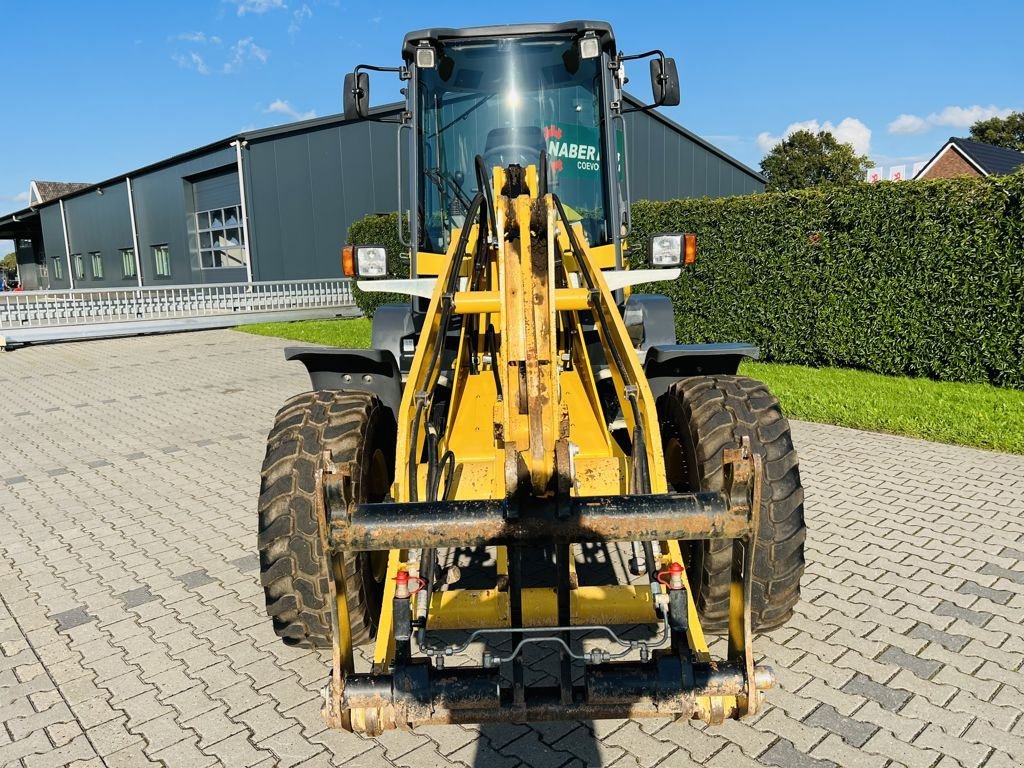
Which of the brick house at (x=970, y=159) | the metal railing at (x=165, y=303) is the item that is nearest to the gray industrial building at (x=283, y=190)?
the metal railing at (x=165, y=303)

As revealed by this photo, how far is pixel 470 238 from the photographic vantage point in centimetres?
355

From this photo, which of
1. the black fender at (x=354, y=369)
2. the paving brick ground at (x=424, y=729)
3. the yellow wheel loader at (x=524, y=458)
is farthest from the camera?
the black fender at (x=354, y=369)

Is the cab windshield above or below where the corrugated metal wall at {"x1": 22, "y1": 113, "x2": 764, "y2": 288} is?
below

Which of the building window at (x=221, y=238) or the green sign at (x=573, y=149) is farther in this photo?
the building window at (x=221, y=238)

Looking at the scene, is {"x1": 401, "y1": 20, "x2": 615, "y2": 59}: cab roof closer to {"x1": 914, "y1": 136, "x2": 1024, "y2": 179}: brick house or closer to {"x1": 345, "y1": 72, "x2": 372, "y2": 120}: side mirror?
{"x1": 345, "y1": 72, "x2": 372, "y2": 120}: side mirror

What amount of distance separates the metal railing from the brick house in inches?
913

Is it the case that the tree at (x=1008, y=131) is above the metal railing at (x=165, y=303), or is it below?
above

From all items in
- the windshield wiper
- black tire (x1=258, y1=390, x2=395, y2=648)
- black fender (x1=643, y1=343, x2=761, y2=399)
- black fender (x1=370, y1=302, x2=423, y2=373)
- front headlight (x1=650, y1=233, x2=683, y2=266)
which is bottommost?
black tire (x1=258, y1=390, x2=395, y2=648)

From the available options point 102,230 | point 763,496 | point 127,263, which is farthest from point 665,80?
point 102,230

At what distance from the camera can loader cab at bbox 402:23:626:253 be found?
4.54m

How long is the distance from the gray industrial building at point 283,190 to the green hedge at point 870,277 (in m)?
10.9

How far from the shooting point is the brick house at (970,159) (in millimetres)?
29047

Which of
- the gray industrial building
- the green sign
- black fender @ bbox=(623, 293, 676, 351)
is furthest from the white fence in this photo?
black fender @ bbox=(623, 293, 676, 351)

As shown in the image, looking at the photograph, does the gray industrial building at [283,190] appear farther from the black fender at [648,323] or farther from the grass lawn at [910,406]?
the black fender at [648,323]
